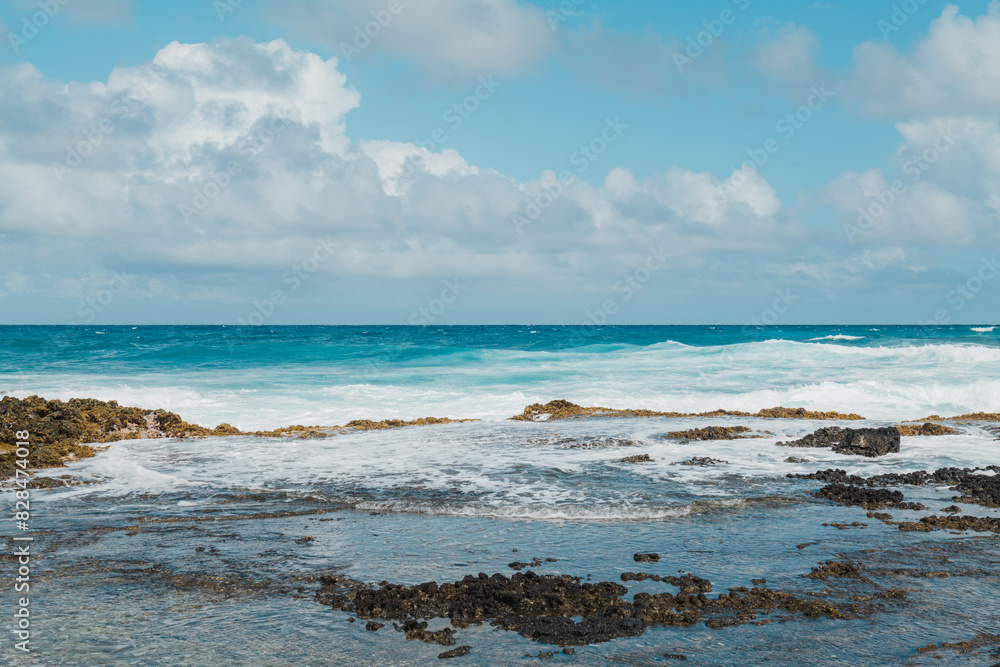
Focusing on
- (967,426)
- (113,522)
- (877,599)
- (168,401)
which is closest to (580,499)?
(877,599)

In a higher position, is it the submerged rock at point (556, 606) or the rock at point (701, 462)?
the submerged rock at point (556, 606)

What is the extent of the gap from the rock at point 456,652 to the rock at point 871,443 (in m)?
9.69

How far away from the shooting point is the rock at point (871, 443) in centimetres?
1190

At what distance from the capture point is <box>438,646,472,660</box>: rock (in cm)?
446

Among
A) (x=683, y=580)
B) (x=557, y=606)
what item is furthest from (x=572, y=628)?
(x=683, y=580)

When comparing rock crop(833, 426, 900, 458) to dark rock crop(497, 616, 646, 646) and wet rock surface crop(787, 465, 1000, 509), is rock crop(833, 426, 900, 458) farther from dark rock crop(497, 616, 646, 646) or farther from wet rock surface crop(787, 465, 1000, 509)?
dark rock crop(497, 616, 646, 646)

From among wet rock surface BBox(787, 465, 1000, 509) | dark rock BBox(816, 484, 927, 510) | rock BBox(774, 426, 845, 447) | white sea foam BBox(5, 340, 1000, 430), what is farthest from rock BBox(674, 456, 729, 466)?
white sea foam BBox(5, 340, 1000, 430)

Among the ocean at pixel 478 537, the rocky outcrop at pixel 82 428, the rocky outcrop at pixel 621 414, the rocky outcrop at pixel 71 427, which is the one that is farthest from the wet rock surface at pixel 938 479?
the rocky outcrop at pixel 71 427

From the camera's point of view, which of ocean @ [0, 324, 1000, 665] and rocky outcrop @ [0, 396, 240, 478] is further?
rocky outcrop @ [0, 396, 240, 478]

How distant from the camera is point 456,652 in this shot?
451 cm

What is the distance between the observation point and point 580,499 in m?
8.79

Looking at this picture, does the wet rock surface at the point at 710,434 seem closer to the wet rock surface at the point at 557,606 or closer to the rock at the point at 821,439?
the rock at the point at 821,439

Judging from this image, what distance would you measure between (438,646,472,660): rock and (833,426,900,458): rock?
31.8 feet

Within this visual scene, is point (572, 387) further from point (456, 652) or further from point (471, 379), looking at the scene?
point (456, 652)
